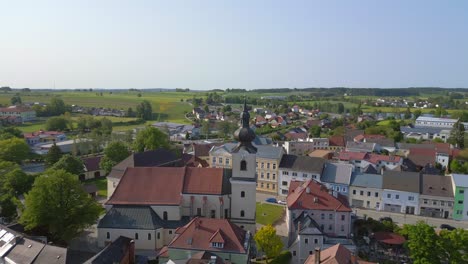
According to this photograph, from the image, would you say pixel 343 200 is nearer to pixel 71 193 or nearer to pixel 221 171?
pixel 221 171

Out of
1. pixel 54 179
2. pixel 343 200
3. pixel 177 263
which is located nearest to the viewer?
pixel 177 263

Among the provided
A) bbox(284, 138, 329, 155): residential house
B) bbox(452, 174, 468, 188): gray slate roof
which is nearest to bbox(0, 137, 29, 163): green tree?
bbox(284, 138, 329, 155): residential house

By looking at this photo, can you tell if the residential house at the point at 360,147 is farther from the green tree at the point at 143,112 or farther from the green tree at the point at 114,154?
the green tree at the point at 143,112

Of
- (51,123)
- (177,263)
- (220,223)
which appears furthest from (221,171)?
(51,123)

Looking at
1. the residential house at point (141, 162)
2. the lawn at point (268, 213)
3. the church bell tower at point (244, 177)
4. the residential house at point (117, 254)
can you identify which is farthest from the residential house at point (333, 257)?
the residential house at point (141, 162)

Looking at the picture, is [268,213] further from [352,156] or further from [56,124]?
[56,124]
